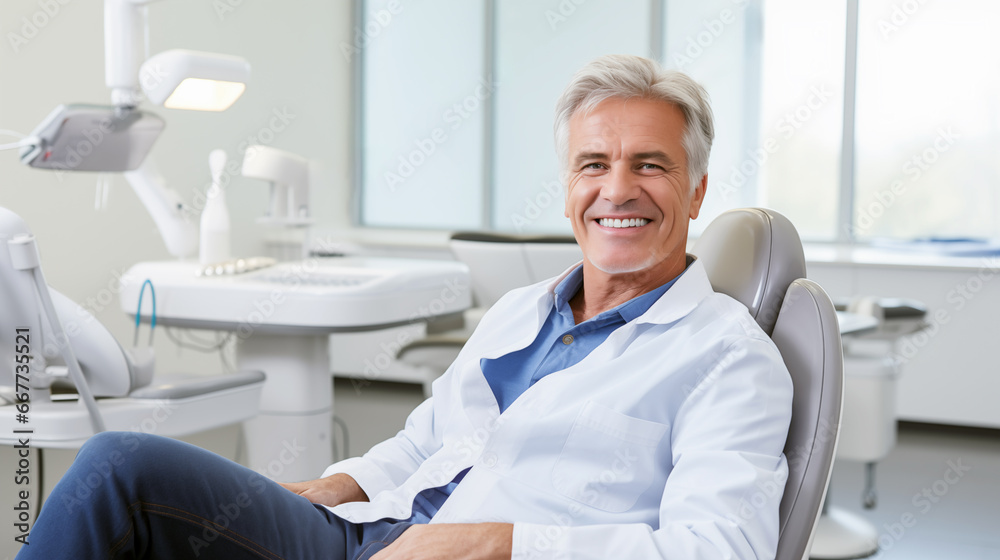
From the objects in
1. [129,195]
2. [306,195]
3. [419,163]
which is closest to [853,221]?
[419,163]

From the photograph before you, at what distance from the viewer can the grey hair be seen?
1228 mm

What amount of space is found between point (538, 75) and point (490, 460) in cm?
364

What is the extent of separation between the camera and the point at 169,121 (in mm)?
3582

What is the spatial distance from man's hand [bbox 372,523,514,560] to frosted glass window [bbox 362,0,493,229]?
382 cm

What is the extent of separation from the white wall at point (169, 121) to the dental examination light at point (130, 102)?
504mm

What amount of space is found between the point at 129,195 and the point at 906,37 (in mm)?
3332

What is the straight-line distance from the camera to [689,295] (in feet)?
3.99

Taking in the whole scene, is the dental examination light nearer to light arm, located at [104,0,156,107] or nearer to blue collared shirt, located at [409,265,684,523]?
light arm, located at [104,0,156,107]

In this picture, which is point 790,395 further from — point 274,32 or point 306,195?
point 274,32

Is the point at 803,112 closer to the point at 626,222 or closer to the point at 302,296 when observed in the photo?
the point at 302,296

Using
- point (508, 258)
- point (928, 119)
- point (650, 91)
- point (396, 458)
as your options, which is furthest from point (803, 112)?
point (396, 458)

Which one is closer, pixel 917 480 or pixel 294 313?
pixel 294 313

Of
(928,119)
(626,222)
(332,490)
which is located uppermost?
(928,119)

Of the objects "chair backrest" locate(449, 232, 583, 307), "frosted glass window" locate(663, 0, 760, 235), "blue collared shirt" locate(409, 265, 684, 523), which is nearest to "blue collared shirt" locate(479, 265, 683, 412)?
"blue collared shirt" locate(409, 265, 684, 523)
